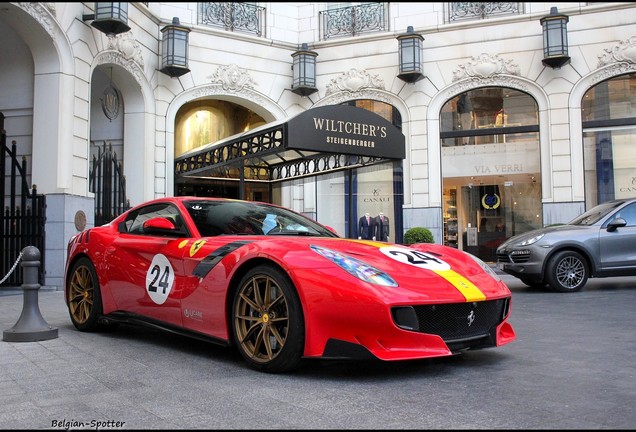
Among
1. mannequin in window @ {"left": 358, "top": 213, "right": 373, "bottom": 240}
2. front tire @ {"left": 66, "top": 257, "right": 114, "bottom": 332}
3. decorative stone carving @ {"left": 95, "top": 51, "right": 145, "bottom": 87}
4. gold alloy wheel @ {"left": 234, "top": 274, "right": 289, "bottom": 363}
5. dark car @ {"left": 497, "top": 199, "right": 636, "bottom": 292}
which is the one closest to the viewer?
gold alloy wheel @ {"left": 234, "top": 274, "right": 289, "bottom": 363}

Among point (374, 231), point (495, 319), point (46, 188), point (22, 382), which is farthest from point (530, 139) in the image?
point (22, 382)

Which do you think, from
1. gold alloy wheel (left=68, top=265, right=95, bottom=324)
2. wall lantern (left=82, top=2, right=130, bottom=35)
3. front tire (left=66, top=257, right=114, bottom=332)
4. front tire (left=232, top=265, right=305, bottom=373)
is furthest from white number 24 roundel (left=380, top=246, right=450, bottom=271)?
wall lantern (left=82, top=2, right=130, bottom=35)

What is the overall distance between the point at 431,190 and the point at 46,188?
10204 millimetres

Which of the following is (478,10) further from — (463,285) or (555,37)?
(463,285)

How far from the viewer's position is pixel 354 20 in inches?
710

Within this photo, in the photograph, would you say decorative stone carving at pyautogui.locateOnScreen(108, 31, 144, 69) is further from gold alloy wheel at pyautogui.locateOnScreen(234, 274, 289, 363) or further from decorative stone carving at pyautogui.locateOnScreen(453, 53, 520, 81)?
gold alloy wheel at pyautogui.locateOnScreen(234, 274, 289, 363)

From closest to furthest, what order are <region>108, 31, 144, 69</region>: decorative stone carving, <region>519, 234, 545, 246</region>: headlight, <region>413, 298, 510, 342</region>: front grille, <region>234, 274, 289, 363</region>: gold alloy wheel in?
<region>413, 298, 510, 342</region>: front grille < <region>234, 274, 289, 363</region>: gold alloy wheel < <region>519, 234, 545, 246</region>: headlight < <region>108, 31, 144, 69</region>: decorative stone carving

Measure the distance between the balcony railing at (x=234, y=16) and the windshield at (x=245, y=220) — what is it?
42.5ft

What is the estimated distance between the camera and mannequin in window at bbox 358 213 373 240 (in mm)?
17688

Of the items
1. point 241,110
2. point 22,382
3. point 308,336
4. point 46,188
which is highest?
point 241,110

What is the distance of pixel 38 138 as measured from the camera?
11.6 meters

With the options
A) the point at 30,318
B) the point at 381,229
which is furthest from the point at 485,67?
the point at 30,318

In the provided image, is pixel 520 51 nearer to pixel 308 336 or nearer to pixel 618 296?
pixel 618 296

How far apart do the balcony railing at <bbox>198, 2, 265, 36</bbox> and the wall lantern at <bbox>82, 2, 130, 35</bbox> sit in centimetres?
463
